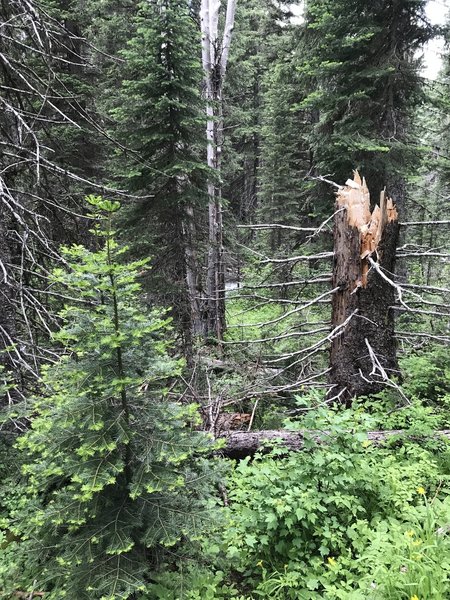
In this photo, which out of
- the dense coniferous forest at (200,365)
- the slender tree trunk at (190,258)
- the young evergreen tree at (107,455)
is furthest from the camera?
the slender tree trunk at (190,258)

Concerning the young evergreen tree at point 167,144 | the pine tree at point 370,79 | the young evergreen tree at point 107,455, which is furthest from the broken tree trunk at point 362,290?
the pine tree at point 370,79

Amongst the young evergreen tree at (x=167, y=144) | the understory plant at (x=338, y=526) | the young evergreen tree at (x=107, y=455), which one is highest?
the young evergreen tree at (x=167, y=144)

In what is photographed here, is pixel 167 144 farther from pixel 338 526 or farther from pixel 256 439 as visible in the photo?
pixel 338 526

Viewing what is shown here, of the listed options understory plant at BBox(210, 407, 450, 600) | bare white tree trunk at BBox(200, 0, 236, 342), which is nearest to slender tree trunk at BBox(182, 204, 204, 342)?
bare white tree trunk at BBox(200, 0, 236, 342)

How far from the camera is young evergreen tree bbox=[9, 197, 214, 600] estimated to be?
2.07 meters

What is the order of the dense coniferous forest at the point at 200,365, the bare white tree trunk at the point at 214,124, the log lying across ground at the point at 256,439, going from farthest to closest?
the bare white tree trunk at the point at 214,124 → the log lying across ground at the point at 256,439 → the dense coniferous forest at the point at 200,365

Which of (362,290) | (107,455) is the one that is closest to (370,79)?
(362,290)

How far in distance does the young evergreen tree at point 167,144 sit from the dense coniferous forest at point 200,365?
0.04 meters

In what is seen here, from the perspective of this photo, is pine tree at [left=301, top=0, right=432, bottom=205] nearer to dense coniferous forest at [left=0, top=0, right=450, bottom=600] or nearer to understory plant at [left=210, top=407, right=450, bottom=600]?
dense coniferous forest at [left=0, top=0, right=450, bottom=600]

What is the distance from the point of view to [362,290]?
4777 mm

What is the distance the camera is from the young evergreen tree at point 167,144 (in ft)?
19.3

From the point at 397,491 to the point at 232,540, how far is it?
1.30m

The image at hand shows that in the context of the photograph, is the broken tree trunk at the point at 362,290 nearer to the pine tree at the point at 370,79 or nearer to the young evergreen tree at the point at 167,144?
the young evergreen tree at the point at 167,144

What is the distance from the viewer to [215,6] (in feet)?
30.0
